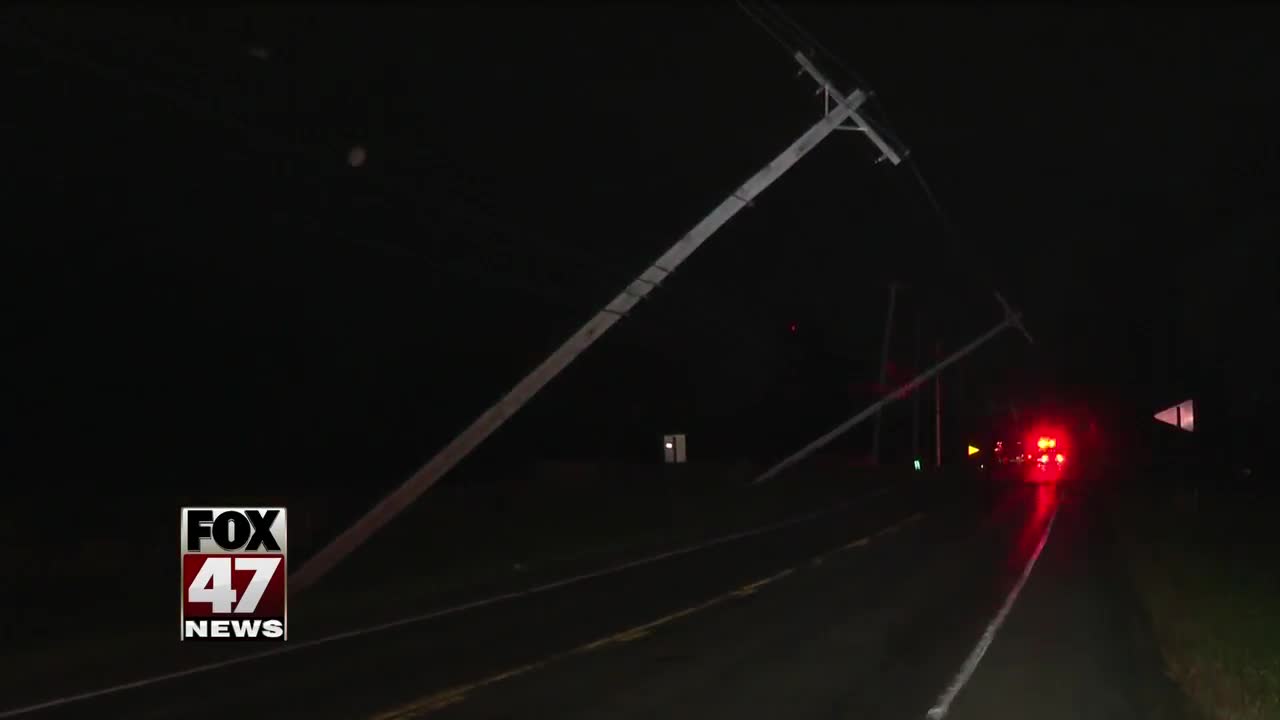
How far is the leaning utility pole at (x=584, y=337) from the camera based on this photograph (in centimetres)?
2158

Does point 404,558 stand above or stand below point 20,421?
below

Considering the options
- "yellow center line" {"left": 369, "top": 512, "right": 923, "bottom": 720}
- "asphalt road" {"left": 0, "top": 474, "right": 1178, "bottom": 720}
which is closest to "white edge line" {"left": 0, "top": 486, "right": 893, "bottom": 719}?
"asphalt road" {"left": 0, "top": 474, "right": 1178, "bottom": 720}

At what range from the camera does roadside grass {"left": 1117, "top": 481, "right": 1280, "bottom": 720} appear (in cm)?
1048

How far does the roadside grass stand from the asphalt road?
41 cm

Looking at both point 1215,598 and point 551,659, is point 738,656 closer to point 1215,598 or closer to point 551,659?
point 551,659

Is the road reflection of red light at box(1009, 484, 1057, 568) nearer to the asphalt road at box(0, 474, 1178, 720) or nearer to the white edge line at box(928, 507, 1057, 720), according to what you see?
the asphalt road at box(0, 474, 1178, 720)

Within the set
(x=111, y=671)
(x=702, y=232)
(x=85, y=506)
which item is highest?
(x=702, y=232)

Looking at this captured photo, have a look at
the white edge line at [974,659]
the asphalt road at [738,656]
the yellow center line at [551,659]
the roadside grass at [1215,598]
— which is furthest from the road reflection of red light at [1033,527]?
the yellow center line at [551,659]

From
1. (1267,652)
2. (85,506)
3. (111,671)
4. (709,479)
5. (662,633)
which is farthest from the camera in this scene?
(709,479)

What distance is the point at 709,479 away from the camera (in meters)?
49.5

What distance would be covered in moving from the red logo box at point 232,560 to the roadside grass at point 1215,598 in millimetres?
7417

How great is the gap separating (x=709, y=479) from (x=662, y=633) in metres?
34.9

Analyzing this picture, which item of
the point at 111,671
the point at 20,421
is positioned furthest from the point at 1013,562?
the point at 20,421

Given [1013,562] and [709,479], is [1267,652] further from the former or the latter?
[709,479]
